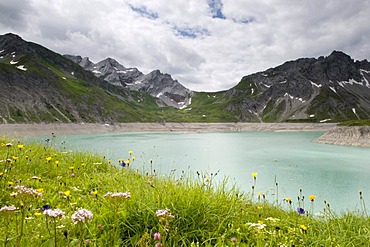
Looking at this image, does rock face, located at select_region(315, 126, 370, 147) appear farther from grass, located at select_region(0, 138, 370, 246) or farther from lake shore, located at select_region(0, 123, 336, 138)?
lake shore, located at select_region(0, 123, 336, 138)

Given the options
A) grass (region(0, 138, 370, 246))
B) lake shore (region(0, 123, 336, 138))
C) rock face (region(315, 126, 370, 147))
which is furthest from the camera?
lake shore (region(0, 123, 336, 138))

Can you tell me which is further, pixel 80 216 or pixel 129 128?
pixel 129 128

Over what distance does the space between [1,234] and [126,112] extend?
649ft

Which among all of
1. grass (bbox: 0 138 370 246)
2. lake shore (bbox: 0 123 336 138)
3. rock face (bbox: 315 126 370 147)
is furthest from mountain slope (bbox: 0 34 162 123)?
grass (bbox: 0 138 370 246)

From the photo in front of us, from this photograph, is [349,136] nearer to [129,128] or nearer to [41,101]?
[129,128]

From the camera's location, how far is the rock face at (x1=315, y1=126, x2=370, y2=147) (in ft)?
214

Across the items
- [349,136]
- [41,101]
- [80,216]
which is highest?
[41,101]

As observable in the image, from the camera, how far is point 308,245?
3.92 meters

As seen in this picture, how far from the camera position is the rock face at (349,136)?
65.1 m

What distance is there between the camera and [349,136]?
229ft

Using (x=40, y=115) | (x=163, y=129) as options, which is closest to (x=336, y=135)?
(x=163, y=129)

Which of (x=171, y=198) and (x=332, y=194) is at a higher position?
(x=171, y=198)

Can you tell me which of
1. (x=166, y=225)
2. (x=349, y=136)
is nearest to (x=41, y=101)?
(x=349, y=136)

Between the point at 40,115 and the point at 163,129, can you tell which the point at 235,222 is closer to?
the point at 40,115
